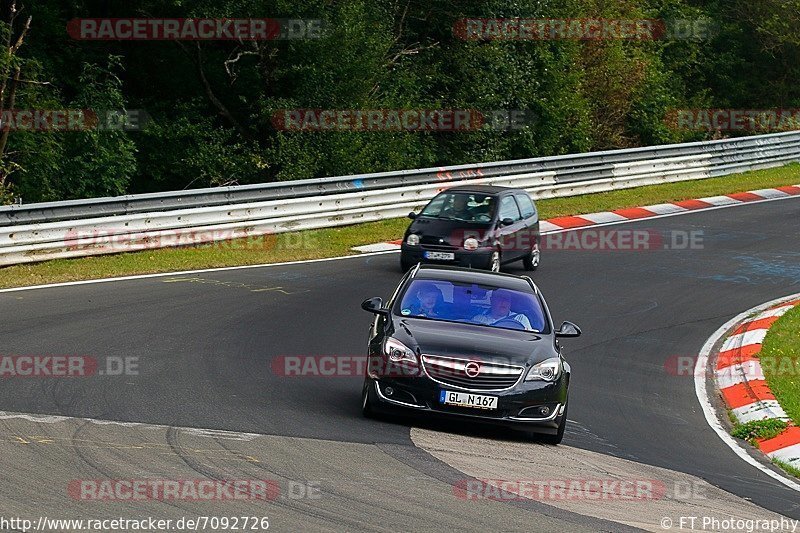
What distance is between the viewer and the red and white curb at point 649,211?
976 inches

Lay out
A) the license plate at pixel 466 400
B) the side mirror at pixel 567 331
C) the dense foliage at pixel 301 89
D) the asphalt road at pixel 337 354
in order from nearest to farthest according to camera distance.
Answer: the asphalt road at pixel 337 354, the license plate at pixel 466 400, the side mirror at pixel 567 331, the dense foliage at pixel 301 89

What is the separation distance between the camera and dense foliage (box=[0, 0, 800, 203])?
86.7 feet

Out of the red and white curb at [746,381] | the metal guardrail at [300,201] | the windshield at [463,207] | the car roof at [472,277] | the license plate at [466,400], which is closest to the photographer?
the license plate at [466,400]

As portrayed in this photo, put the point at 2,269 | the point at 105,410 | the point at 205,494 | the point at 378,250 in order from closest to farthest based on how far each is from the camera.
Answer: the point at 205,494 → the point at 105,410 → the point at 2,269 → the point at 378,250

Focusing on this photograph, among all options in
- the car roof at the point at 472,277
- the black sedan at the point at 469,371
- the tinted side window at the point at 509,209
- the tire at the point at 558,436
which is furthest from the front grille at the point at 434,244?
the tire at the point at 558,436

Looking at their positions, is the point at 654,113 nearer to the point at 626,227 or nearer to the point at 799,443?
the point at 626,227

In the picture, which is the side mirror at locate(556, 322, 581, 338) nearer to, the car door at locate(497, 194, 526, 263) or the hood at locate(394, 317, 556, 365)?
the hood at locate(394, 317, 556, 365)

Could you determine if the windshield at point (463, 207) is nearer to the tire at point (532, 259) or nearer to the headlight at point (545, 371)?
the tire at point (532, 259)

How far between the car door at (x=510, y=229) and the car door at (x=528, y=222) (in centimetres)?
8

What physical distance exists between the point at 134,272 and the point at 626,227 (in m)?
11.5

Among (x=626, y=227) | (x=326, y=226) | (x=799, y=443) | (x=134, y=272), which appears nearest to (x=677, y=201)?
(x=626, y=227)

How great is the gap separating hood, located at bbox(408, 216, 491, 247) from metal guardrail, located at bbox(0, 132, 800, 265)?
382 cm

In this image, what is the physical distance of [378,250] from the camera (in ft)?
71.9

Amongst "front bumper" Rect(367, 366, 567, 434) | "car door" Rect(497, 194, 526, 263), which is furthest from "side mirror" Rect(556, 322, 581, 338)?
"car door" Rect(497, 194, 526, 263)
